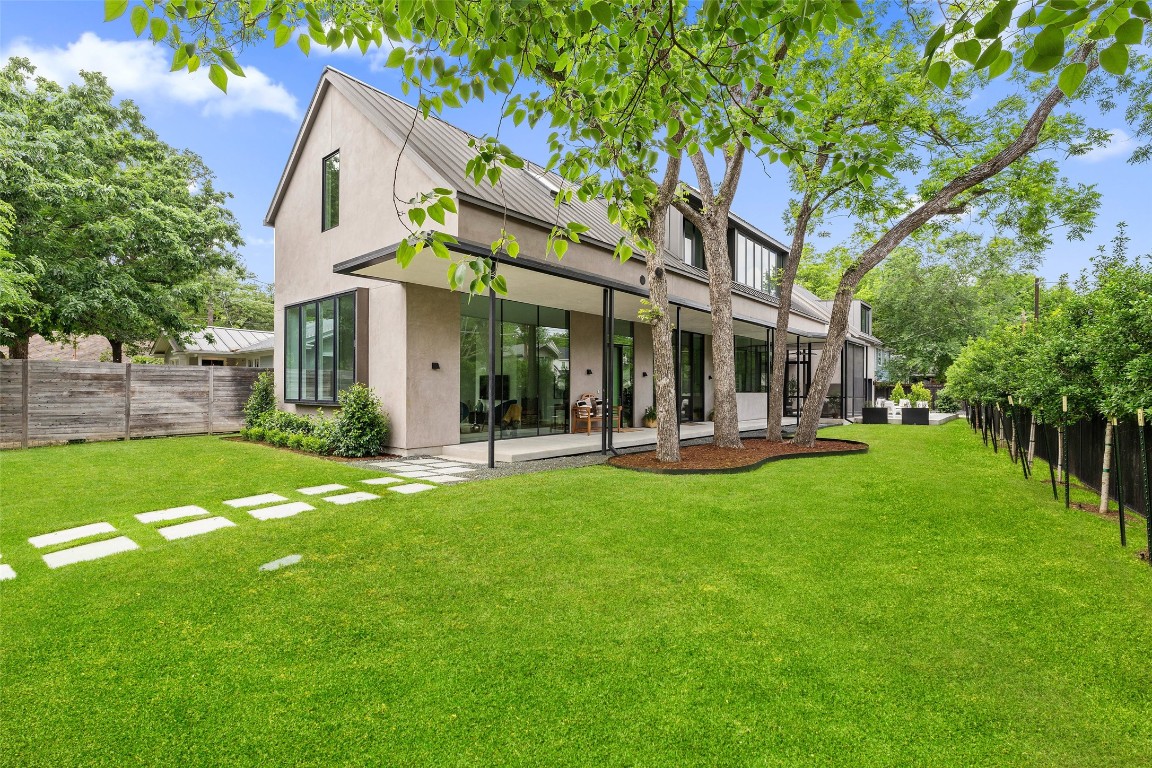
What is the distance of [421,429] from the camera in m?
9.02

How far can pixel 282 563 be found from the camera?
369 cm

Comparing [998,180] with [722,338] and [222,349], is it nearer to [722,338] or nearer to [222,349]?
[722,338]

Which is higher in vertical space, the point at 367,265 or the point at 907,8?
the point at 907,8

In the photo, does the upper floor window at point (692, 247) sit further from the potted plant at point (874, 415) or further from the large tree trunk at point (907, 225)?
the potted plant at point (874, 415)

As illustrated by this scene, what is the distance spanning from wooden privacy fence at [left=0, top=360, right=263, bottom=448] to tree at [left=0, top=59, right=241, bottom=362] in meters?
2.25

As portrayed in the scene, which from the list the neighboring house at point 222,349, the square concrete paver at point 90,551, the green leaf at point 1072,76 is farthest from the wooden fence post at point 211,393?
the green leaf at point 1072,76

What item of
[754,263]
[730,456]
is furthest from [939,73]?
[754,263]

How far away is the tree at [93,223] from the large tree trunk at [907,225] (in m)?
16.3

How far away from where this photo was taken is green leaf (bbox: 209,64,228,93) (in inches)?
81.4

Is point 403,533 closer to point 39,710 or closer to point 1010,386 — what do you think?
point 39,710

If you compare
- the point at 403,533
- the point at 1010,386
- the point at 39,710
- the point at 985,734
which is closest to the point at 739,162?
the point at 1010,386

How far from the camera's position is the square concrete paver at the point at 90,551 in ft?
12.3

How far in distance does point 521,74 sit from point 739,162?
734 centimetres

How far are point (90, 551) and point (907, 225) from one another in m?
11.9
